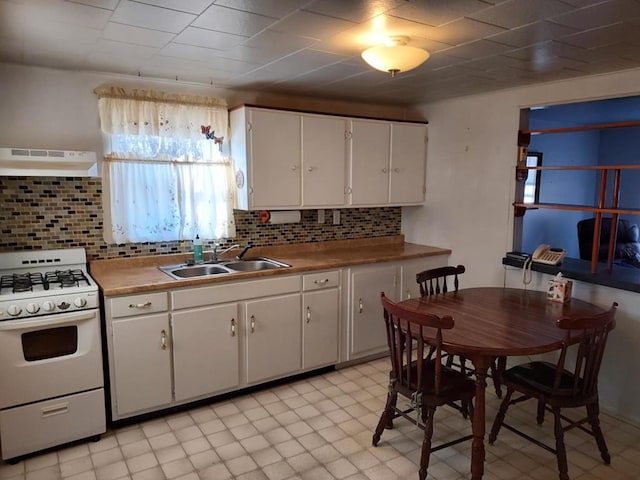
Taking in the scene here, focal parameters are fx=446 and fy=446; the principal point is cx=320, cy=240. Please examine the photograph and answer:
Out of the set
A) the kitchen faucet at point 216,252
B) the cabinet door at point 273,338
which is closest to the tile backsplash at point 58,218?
the kitchen faucet at point 216,252

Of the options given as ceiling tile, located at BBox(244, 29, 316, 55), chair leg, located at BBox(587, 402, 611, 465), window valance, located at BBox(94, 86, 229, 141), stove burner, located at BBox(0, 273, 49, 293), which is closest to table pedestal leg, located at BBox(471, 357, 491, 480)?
chair leg, located at BBox(587, 402, 611, 465)

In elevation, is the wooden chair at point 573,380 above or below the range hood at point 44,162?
below

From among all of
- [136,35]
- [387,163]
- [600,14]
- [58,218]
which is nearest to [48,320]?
[58,218]

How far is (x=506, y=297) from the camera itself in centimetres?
285

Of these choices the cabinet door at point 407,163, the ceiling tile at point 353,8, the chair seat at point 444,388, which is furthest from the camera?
the cabinet door at point 407,163

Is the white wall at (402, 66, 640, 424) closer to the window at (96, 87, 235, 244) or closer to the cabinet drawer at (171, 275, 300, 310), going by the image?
the cabinet drawer at (171, 275, 300, 310)

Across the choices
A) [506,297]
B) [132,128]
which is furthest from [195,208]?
[506,297]

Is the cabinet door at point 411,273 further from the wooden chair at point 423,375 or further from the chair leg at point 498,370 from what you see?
the wooden chair at point 423,375

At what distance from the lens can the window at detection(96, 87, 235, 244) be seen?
304cm

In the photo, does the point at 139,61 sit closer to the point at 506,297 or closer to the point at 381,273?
the point at 381,273

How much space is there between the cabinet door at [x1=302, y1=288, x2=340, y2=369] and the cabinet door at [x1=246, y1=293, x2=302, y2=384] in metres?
0.06

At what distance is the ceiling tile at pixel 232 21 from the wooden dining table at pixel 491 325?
168 cm

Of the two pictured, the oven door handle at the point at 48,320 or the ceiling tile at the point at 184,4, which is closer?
the ceiling tile at the point at 184,4

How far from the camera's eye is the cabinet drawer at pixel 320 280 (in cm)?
326
